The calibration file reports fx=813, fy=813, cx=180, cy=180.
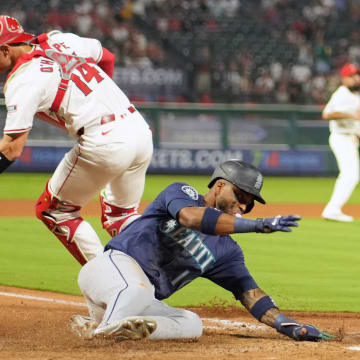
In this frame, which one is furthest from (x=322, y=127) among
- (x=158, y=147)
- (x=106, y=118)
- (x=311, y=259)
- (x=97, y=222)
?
(x=106, y=118)

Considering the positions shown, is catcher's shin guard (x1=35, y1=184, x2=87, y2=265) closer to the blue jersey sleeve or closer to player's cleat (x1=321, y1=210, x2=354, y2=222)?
the blue jersey sleeve

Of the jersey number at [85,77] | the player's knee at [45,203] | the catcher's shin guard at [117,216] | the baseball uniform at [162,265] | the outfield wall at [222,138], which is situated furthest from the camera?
the outfield wall at [222,138]

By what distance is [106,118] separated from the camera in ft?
18.9

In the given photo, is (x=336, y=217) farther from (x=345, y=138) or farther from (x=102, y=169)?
(x=102, y=169)

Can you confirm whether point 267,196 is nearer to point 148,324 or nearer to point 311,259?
point 311,259

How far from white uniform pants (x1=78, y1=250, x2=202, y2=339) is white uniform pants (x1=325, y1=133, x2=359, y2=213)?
7.48m

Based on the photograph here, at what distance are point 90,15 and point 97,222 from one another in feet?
42.1

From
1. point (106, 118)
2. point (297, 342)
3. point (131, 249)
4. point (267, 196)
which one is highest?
point (106, 118)

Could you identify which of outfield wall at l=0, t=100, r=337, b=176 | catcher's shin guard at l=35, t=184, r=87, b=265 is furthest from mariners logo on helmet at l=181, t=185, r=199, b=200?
outfield wall at l=0, t=100, r=337, b=176

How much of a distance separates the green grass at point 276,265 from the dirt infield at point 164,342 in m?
0.55

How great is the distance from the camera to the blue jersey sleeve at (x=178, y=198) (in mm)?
4746

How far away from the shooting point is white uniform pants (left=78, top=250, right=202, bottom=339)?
4.68m

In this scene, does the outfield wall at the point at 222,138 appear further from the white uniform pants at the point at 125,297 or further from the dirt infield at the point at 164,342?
the white uniform pants at the point at 125,297

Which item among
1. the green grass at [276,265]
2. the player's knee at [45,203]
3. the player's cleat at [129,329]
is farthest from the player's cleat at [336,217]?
the player's cleat at [129,329]
